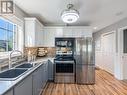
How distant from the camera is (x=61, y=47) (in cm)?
624

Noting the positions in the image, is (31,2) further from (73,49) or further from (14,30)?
(73,49)

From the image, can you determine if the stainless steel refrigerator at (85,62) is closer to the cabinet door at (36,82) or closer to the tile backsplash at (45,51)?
the tile backsplash at (45,51)

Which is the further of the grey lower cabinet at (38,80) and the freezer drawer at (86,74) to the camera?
the freezer drawer at (86,74)

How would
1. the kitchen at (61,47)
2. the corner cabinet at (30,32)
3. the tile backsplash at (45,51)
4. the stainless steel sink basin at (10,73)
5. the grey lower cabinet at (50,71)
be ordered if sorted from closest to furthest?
the stainless steel sink basin at (10,73) → the kitchen at (61,47) → the corner cabinet at (30,32) → the grey lower cabinet at (50,71) → the tile backsplash at (45,51)

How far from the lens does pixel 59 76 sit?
5680 mm

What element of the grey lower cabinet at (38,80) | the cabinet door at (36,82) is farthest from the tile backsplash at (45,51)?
the cabinet door at (36,82)

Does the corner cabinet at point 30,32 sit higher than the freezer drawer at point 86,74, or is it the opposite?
the corner cabinet at point 30,32

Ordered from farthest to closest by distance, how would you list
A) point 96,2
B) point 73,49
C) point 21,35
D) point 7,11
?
point 73,49 → point 21,35 → point 96,2 → point 7,11

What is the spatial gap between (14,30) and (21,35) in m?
0.27

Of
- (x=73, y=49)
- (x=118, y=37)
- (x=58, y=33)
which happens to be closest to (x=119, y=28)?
(x=118, y=37)

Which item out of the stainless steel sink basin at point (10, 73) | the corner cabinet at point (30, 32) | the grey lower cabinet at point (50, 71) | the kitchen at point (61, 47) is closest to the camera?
the stainless steel sink basin at point (10, 73)

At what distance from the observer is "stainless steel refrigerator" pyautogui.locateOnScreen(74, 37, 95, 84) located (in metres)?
5.61

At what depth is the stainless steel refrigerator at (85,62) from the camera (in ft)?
18.4

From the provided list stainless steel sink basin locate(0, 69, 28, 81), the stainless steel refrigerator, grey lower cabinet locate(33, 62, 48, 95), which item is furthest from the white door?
stainless steel sink basin locate(0, 69, 28, 81)
